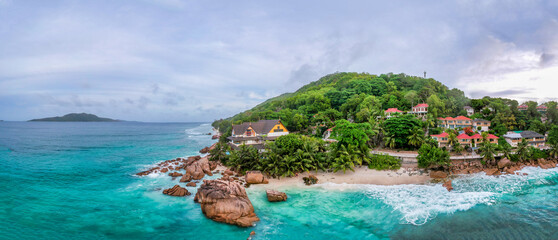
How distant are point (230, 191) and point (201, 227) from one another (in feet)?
9.95

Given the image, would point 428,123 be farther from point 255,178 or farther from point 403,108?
point 255,178

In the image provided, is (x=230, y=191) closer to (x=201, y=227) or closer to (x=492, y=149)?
(x=201, y=227)

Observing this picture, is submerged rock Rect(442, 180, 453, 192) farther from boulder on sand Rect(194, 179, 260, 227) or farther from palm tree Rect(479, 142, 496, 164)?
boulder on sand Rect(194, 179, 260, 227)

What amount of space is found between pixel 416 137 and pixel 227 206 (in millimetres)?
26084

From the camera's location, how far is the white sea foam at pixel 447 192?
18.0 m

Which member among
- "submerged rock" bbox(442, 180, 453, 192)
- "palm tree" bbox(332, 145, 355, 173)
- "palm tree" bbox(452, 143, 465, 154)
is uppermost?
"palm tree" bbox(452, 143, 465, 154)

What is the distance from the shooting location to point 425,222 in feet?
53.4

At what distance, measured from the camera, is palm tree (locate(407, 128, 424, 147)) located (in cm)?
3139

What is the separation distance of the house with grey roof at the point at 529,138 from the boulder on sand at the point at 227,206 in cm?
3759

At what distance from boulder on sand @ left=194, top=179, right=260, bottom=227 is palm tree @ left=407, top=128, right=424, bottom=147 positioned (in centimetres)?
2411

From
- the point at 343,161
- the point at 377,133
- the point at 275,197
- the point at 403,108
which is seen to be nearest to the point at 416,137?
the point at 377,133

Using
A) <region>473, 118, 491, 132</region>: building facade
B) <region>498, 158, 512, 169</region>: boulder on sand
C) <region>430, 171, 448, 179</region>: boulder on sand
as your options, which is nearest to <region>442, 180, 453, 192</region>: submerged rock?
<region>430, 171, 448, 179</region>: boulder on sand

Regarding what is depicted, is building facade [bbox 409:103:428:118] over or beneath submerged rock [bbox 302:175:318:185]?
over

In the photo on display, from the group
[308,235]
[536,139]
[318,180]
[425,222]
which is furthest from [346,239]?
[536,139]
